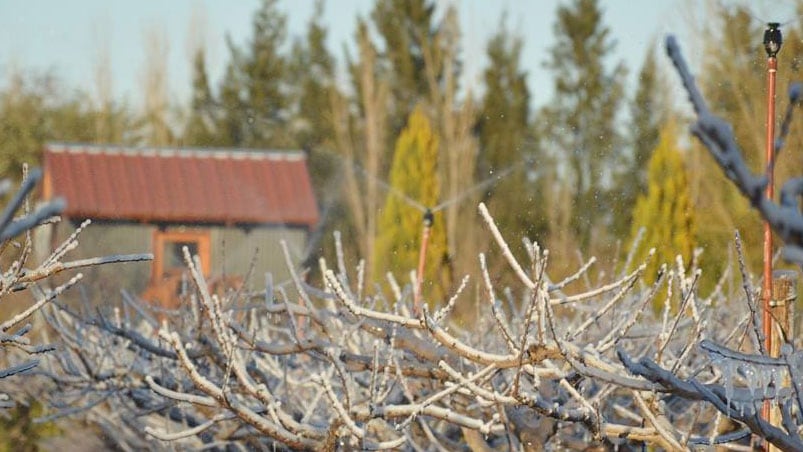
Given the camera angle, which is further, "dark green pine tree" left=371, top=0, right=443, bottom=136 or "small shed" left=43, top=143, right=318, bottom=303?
"dark green pine tree" left=371, top=0, right=443, bottom=136

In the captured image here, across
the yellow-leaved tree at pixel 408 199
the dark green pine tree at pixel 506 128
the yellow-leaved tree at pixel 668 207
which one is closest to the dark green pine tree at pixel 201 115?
the dark green pine tree at pixel 506 128

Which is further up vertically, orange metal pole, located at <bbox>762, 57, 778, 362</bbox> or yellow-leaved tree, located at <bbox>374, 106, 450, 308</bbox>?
orange metal pole, located at <bbox>762, 57, 778, 362</bbox>

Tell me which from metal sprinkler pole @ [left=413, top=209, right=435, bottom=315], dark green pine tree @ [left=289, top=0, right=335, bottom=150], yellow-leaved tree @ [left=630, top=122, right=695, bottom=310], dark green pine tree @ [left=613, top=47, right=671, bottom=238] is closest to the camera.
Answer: metal sprinkler pole @ [left=413, top=209, right=435, bottom=315]

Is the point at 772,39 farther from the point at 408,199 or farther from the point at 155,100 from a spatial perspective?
the point at 155,100

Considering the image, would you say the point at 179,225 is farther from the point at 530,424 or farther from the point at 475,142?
the point at 530,424

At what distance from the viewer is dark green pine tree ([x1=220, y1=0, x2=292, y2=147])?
37000mm

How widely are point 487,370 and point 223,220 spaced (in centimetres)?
2584

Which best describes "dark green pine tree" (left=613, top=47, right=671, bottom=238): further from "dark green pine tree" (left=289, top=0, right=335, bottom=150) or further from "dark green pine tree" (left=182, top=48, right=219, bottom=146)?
"dark green pine tree" (left=182, top=48, right=219, bottom=146)

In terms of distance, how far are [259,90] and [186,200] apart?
6.68 metres

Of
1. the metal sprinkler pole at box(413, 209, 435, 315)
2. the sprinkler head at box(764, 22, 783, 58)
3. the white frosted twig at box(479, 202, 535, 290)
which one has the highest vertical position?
the sprinkler head at box(764, 22, 783, 58)

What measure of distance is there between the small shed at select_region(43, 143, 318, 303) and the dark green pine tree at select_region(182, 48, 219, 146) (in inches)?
219

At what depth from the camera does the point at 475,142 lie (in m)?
32.9

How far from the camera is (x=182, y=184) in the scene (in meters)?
31.2

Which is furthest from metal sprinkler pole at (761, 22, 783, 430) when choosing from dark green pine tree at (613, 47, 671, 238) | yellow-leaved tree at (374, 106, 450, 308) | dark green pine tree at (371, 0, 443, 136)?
dark green pine tree at (371, 0, 443, 136)
